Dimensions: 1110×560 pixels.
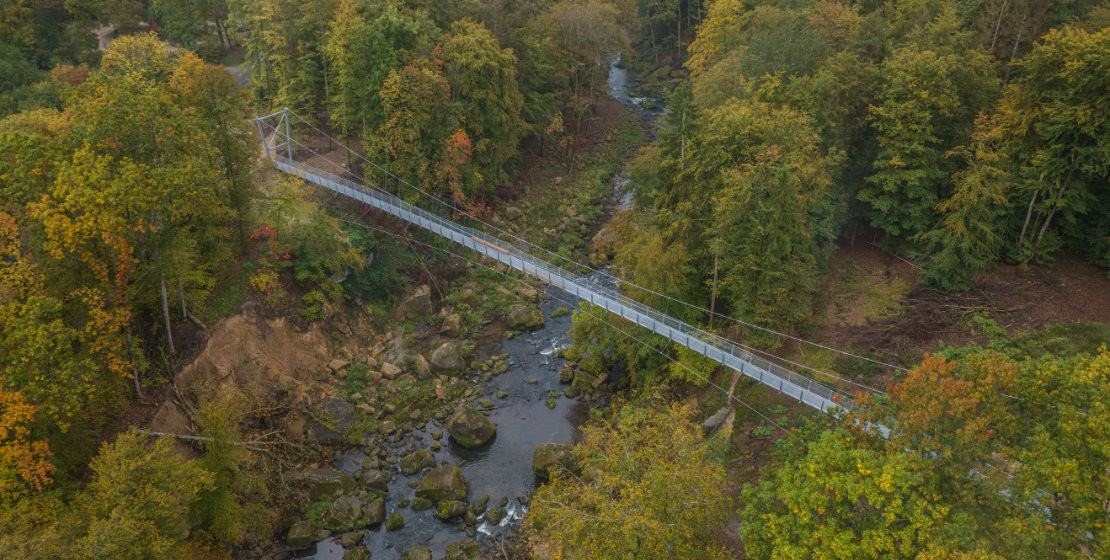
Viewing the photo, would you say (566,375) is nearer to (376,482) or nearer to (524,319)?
(524,319)

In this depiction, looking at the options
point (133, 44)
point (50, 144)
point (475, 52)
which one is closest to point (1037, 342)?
point (475, 52)

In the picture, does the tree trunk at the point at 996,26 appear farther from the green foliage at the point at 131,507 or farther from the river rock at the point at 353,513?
the green foliage at the point at 131,507

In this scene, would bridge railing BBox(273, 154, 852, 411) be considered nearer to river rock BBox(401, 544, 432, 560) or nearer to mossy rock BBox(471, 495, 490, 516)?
mossy rock BBox(471, 495, 490, 516)

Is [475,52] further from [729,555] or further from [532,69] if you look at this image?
[729,555]

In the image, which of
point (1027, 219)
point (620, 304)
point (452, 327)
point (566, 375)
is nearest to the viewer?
point (1027, 219)

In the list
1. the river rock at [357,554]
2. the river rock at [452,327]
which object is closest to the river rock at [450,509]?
the river rock at [357,554]

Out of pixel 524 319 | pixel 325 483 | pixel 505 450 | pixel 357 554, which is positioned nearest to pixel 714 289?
pixel 505 450
